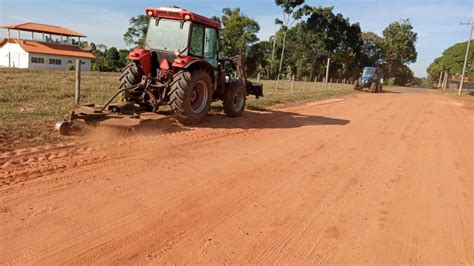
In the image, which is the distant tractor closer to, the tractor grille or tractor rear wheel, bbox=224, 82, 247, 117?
tractor rear wheel, bbox=224, 82, 247, 117

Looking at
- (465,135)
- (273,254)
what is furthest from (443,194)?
(465,135)

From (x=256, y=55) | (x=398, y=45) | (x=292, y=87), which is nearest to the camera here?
(x=292, y=87)

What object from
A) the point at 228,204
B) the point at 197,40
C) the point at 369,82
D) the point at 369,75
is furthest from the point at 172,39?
the point at 369,75

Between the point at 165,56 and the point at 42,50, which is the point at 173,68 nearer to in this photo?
the point at 165,56

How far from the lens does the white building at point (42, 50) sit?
4894cm

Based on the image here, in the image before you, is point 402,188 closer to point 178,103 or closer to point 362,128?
point 178,103

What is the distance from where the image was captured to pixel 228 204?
14.6ft

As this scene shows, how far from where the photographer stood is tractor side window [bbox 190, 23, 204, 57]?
349 inches

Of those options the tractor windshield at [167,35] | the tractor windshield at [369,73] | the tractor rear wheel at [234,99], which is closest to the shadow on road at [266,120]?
the tractor rear wheel at [234,99]

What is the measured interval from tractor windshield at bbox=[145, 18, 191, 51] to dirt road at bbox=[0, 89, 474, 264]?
7.70 ft

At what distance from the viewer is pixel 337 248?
3621mm

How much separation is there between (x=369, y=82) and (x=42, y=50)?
128 feet

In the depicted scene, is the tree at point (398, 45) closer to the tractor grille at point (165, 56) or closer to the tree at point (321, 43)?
the tree at point (321, 43)

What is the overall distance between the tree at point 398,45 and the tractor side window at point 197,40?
236 feet
